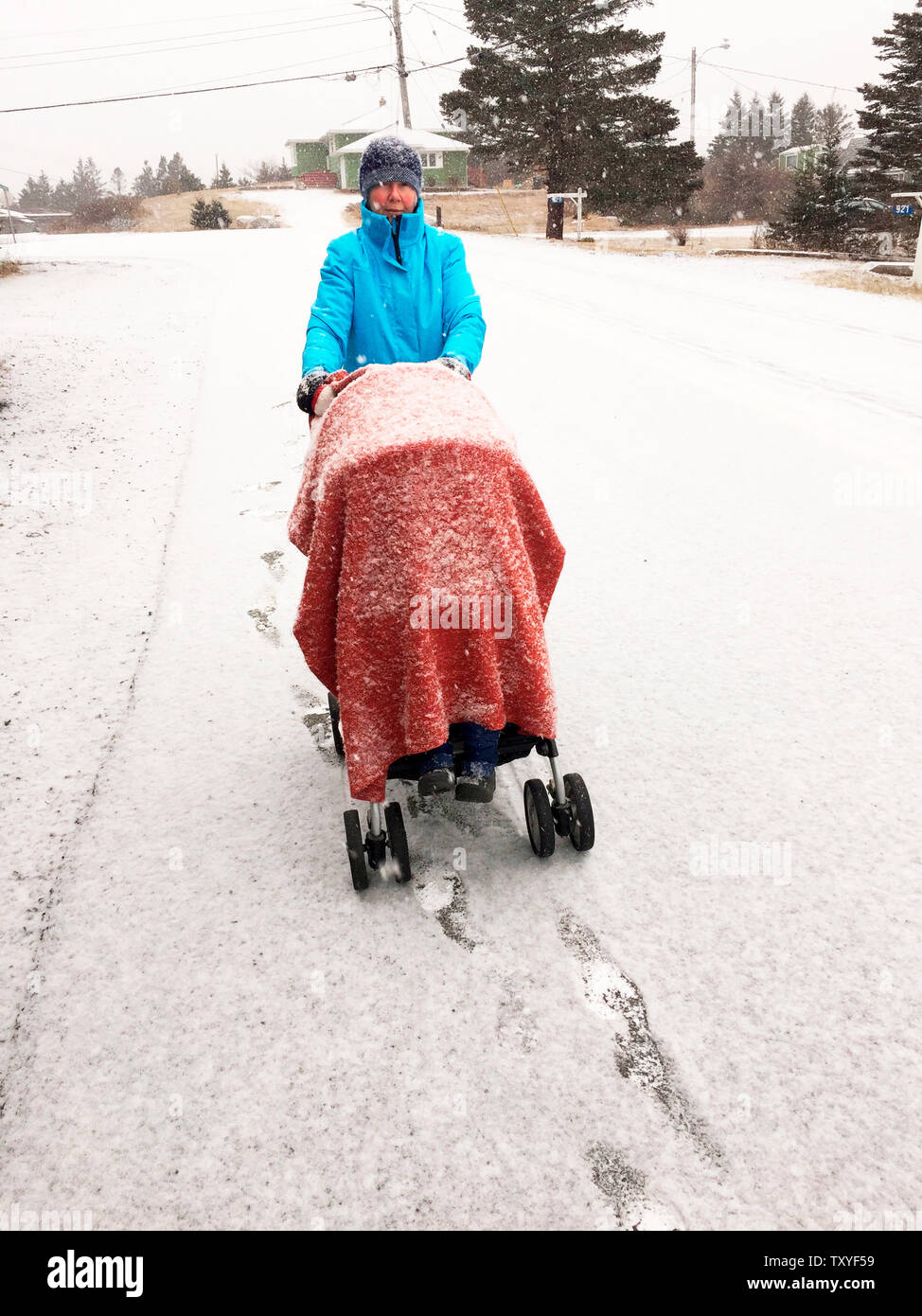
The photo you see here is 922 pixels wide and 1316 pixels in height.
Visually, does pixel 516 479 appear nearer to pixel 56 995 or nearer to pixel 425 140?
pixel 56 995

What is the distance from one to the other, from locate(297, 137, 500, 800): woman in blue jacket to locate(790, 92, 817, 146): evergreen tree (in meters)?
92.9

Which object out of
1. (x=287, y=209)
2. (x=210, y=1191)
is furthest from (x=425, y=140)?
(x=210, y=1191)

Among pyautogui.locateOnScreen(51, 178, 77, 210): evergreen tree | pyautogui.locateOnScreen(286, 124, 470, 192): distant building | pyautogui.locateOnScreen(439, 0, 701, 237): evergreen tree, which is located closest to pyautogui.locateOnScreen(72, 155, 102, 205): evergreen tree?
pyautogui.locateOnScreen(51, 178, 77, 210): evergreen tree

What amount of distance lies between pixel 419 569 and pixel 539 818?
810mm

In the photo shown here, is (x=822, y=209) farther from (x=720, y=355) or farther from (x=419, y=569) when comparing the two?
(x=419, y=569)

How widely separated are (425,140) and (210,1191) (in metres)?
57.0

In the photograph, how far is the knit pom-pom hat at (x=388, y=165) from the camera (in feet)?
7.74

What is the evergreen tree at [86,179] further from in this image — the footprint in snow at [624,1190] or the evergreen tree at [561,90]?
the footprint in snow at [624,1190]

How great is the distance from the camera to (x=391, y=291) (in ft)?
8.08

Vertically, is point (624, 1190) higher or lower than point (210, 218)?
lower
